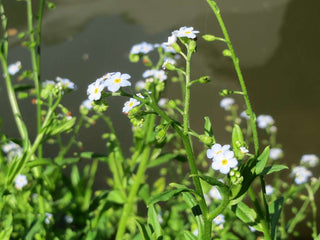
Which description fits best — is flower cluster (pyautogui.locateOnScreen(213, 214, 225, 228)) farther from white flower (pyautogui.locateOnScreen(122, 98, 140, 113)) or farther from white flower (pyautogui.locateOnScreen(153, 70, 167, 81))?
white flower (pyautogui.locateOnScreen(122, 98, 140, 113))

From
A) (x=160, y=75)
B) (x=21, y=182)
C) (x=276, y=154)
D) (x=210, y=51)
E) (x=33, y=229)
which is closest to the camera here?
(x=33, y=229)

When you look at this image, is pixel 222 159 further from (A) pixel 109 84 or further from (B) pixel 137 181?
(B) pixel 137 181

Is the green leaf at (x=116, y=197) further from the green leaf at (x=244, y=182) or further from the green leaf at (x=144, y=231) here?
the green leaf at (x=244, y=182)

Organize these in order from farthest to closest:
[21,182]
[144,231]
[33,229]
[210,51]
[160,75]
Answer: [210,51]
[21,182]
[160,75]
[33,229]
[144,231]

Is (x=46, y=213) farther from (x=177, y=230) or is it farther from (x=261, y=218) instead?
(x=261, y=218)

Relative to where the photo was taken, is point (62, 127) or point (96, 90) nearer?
point (96, 90)

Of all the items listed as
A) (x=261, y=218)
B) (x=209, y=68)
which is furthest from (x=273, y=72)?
(x=261, y=218)

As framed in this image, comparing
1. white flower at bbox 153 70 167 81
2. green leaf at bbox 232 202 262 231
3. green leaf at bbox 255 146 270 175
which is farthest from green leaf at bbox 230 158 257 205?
white flower at bbox 153 70 167 81

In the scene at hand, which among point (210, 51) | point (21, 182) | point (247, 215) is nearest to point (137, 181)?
point (21, 182)
